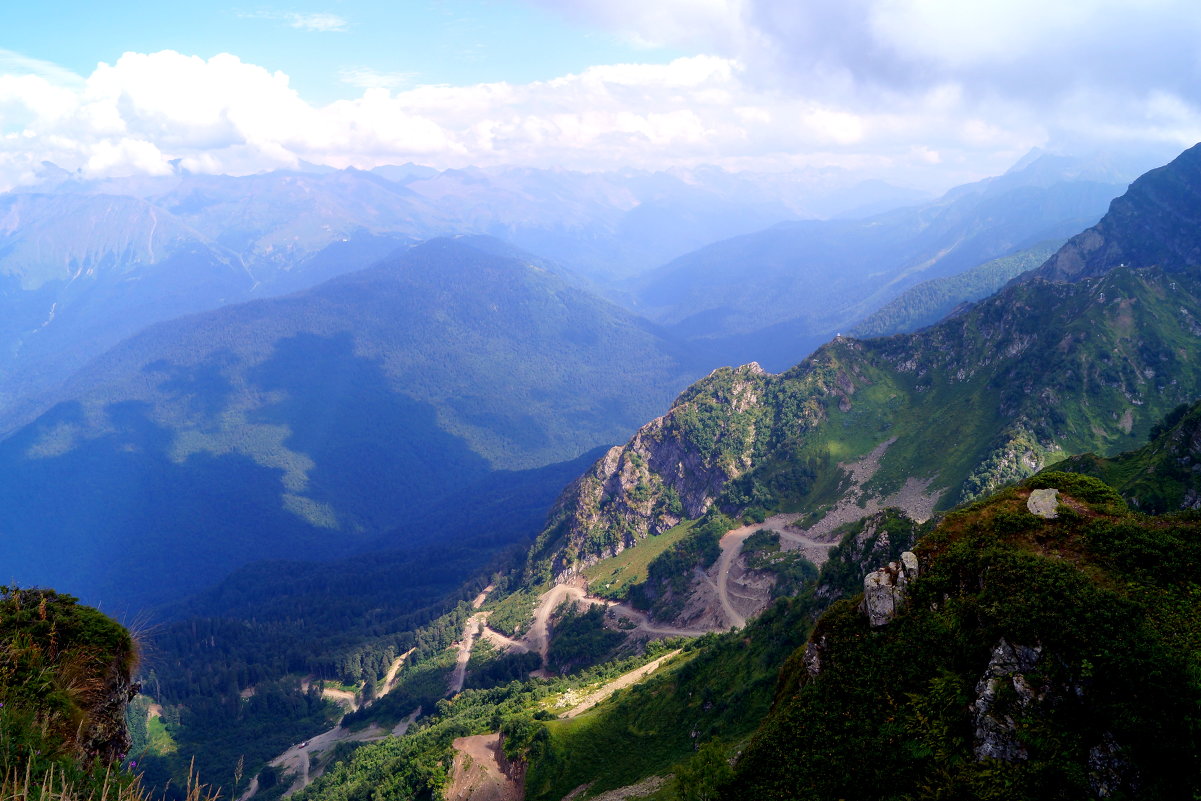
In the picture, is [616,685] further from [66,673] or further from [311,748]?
[66,673]

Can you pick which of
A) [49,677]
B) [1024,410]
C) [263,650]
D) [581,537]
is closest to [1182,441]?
[1024,410]

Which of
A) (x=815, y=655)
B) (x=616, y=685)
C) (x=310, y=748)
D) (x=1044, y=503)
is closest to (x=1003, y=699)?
(x=815, y=655)

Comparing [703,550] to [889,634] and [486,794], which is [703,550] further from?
[889,634]

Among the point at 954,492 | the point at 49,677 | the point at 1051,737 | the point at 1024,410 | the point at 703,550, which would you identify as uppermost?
the point at 49,677

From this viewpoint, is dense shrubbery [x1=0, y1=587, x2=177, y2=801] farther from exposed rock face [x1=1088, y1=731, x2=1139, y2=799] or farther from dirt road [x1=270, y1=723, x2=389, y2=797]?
dirt road [x1=270, y1=723, x2=389, y2=797]

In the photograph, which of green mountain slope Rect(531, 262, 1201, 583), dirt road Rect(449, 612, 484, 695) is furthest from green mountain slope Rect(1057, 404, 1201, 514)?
dirt road Rect(449, 612, 484, 695)
